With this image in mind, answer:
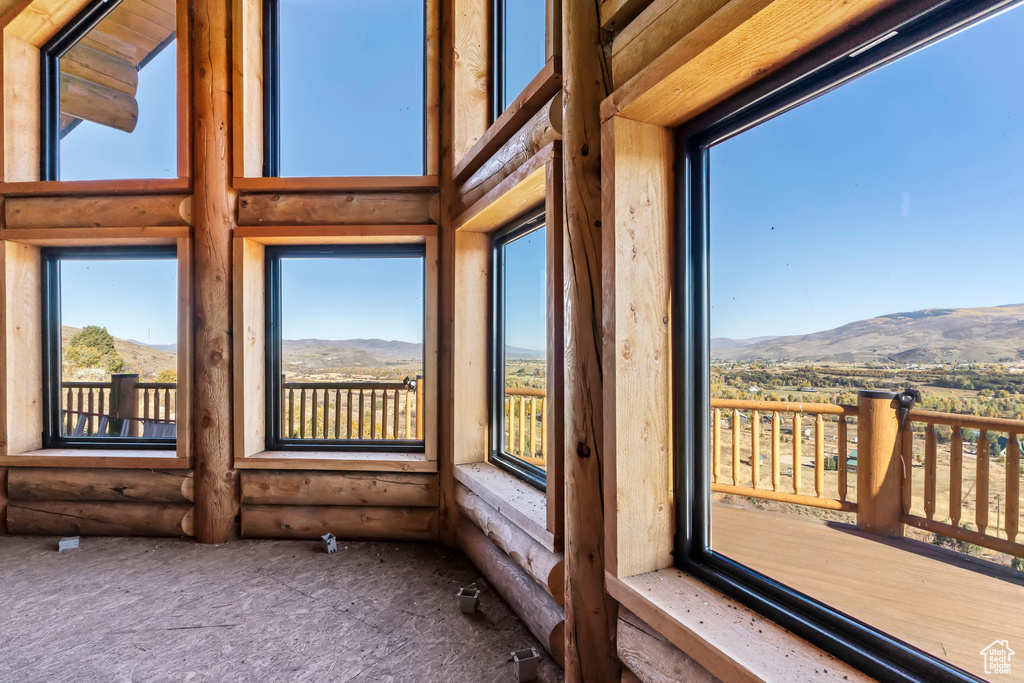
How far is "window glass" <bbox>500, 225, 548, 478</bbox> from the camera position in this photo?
2.38m

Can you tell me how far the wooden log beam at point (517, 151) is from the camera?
5.48 feet

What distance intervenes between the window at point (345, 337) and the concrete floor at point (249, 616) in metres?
0.74

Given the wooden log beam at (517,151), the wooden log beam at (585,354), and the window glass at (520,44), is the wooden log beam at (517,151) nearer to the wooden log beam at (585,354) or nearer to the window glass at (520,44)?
the wooden log beam at (585,354)

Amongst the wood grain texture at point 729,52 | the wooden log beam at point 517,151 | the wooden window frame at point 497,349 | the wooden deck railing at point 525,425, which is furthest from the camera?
the wooden window frame at point 497,349

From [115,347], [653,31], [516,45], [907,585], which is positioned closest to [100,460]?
[115,347]

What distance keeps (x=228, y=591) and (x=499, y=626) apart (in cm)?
140

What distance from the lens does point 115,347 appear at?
336 cm

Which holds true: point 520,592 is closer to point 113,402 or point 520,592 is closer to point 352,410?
point 352,410

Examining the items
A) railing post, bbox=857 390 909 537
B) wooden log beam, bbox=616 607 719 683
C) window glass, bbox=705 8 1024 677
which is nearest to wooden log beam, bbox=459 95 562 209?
window glass, bbox=705 8 1024 677

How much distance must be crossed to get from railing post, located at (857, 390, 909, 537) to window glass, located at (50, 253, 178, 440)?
12.8ft

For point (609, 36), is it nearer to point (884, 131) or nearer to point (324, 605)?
point (884, 131)

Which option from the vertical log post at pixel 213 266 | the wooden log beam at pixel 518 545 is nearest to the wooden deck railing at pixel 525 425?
the wooden log beam at pixel 518 545

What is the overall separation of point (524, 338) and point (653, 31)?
5.16 ft

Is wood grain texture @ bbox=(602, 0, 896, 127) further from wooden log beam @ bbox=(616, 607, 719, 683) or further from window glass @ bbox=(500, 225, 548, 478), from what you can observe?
wooden log beam @ bbox=(616, 607, 719, 683)
